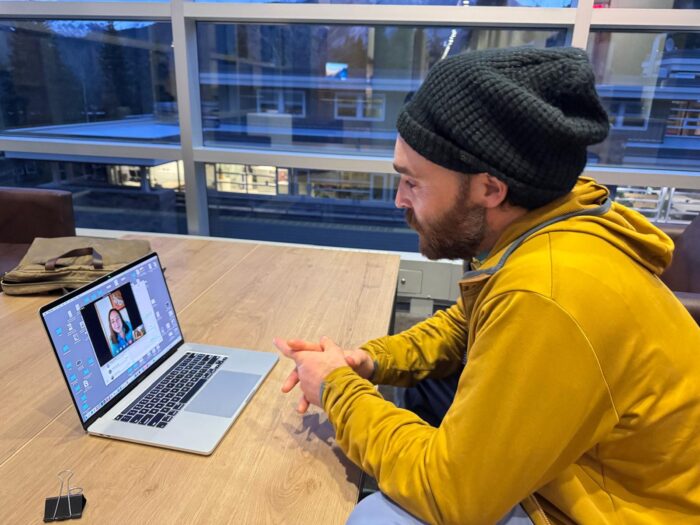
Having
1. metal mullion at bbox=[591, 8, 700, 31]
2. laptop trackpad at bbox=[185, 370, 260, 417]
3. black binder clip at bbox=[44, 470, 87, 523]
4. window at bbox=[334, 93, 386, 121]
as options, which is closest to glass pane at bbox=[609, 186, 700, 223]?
metal mullion at bbox=[591, 8, 700, 31]

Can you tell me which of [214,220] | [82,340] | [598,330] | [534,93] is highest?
[534,93]

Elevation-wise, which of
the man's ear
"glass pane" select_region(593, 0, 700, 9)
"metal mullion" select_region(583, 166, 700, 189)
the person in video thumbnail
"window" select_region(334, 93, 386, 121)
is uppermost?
"glass pane" select_region(593, 0, 700, 9)

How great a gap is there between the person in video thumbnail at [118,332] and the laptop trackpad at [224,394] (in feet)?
0.61

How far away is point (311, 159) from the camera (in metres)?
2.78

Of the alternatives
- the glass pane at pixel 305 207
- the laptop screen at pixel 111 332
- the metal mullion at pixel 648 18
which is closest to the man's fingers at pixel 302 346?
the laptop screen at pixel 111 332

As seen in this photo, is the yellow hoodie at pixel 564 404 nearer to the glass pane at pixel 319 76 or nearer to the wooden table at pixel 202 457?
the wooden table at pixel 202 457

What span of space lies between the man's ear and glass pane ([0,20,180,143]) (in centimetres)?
252

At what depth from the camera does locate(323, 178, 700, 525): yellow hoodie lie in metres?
0.71

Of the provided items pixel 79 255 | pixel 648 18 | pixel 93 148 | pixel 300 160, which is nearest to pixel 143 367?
pixel 79 255

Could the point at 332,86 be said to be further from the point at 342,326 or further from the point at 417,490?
the point at 417,490

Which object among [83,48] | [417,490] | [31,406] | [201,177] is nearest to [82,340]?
[31,406]

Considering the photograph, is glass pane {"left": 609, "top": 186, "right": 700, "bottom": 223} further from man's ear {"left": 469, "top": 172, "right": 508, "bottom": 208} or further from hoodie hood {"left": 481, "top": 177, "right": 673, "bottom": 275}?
man's ear {"left": 469, "top": 172, "right": 508, "bottom": 208}

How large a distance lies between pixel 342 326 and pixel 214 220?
2044mm

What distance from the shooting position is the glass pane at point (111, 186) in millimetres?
3215
